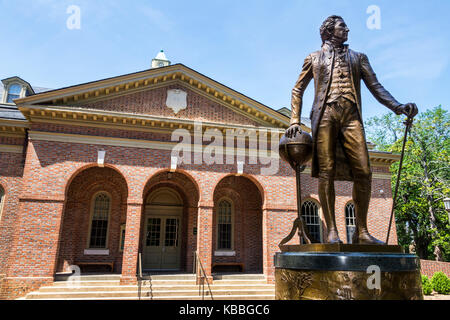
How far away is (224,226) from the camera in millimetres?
16859

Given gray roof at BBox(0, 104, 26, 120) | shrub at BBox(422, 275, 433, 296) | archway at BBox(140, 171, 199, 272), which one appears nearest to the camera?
gray roof at BBox(0, 104, 26, 120)

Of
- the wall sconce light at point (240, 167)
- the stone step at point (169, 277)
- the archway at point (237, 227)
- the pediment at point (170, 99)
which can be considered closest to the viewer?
the stone step at point (169, 277)

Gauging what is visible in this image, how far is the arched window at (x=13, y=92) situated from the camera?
17.8 m

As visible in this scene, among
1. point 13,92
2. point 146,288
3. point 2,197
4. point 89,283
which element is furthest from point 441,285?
point 13,92

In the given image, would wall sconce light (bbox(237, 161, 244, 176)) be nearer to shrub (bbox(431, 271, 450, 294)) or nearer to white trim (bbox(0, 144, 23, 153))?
white trim (bbox(0, 144, 23, 153))

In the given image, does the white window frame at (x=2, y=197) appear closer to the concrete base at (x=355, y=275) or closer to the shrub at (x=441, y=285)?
the concrete base at (x=355, y=275)

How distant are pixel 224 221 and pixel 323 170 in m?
13.6

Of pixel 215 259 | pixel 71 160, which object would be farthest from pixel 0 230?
pixel 215 259

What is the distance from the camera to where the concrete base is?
276 cm

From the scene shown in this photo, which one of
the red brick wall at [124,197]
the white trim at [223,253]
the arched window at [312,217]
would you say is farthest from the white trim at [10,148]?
the arched window at [312,217]

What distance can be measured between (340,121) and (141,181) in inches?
434

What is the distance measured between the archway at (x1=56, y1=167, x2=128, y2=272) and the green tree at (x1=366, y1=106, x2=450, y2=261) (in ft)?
70.0

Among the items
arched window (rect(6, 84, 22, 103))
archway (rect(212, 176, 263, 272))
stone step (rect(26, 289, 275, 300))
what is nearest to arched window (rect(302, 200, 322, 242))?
archway (rect(212, 176, 263, 272))

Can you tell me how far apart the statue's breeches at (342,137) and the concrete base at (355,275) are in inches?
37.2
